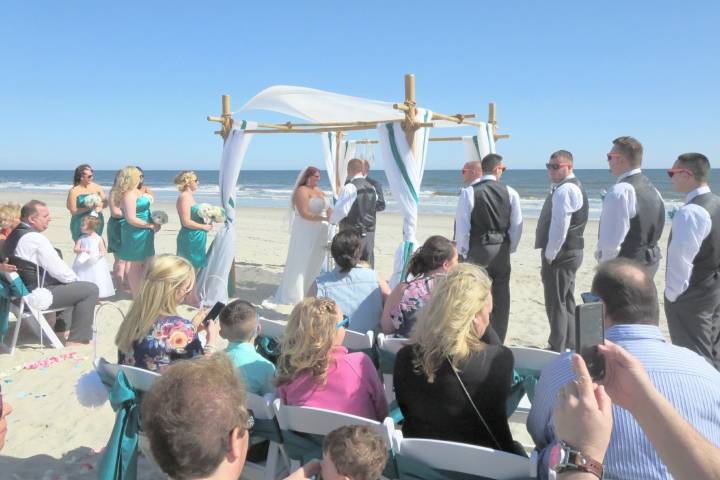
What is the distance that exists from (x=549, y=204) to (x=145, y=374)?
11.4 feet

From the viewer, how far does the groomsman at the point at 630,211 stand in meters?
4.07

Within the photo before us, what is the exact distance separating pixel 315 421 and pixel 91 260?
14.8ft

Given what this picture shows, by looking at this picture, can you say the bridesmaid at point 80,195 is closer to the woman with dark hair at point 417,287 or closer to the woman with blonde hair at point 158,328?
the woman with blonde hair at point 158,328

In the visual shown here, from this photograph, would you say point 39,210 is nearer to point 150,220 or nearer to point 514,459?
point 150,220

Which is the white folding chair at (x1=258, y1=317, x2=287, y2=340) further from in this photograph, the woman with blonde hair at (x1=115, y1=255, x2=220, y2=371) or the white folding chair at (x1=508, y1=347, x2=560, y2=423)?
the white folding chair at (x1=508, y1=347, x2=560, y2=423)

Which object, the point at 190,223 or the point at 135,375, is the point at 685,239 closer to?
the point at 135,375

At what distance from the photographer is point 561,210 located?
14.8ft

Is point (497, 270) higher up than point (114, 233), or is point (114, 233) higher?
point (114, 233)

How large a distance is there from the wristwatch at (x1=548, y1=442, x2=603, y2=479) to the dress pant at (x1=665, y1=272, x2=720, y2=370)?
3154 millimetres

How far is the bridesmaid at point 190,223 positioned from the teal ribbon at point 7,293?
168cm

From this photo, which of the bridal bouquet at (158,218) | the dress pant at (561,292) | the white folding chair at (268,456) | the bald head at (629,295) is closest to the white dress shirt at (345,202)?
the bridal bouquet at (158,218)

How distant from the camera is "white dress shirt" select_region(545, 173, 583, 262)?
450 centimetres

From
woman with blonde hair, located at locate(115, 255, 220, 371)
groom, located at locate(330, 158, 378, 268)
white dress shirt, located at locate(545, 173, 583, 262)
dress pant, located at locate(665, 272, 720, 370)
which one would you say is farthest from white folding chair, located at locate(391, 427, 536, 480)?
groom, located at locate(330, 158, 378, 268)

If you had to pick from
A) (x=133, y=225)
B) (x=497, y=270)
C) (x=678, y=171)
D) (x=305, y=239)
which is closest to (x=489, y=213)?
(x=497, y=270)
